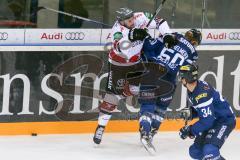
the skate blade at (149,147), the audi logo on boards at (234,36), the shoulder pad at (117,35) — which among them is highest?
the shoulder pad at (117,35)

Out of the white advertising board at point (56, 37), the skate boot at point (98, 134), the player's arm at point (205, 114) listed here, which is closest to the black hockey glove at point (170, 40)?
the white advertising board at point (56, 37)

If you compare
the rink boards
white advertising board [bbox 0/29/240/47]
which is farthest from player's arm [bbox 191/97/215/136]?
the rink boards

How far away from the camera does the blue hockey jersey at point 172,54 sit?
21.4 ft

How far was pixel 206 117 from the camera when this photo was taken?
213 inches

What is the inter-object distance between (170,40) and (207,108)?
1167mm

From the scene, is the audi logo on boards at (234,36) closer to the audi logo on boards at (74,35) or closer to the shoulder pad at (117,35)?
the audi logo on boards at (74,35)

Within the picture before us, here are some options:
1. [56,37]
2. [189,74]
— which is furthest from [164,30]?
[189,74]

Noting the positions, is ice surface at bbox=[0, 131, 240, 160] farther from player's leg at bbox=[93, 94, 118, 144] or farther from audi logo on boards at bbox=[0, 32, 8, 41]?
audi logo on boards at bbox=[0, 32, 8, 41]

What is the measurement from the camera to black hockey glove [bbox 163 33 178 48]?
21.1ft

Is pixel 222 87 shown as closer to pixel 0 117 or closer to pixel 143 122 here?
pixel 143 122

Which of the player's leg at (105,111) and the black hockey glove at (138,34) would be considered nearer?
the black hockey glove at (138,34)

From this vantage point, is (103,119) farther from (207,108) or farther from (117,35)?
(207,108)

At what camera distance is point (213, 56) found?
7.68 metres

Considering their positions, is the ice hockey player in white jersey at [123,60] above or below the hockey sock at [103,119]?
above
